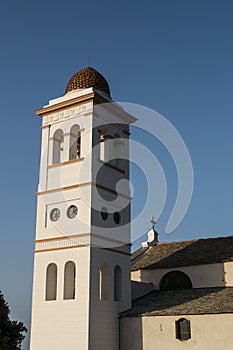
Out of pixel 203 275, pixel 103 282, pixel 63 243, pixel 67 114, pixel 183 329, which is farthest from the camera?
pixel 203 275

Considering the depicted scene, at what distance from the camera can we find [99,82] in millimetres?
28703

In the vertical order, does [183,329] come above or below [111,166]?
below

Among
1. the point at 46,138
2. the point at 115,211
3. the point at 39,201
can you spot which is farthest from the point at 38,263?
the point at 46,138

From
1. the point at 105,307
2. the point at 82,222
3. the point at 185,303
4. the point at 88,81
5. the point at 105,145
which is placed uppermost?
the point at 88,81

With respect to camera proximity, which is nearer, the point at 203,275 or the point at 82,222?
the point at 82,222

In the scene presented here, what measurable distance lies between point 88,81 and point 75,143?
149 inches

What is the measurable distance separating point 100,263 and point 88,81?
10728 millimetres

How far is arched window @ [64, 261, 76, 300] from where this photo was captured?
2526cm

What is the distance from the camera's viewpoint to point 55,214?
2662 centimetres

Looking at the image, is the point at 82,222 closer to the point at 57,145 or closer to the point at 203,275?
the point at 57,145

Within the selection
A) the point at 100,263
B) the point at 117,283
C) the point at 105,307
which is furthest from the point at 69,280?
the point at 117,283

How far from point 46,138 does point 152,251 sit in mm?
11414

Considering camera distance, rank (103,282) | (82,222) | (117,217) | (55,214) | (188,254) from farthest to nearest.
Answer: (188,254)
(117,217)
(55,214)
(103,282)
(82,222)

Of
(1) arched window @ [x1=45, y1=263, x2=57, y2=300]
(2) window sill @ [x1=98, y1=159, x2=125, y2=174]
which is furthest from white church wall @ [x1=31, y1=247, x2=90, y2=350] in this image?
(2) window sill @ [x1=98, y1=159, x2=125, y2=174]
